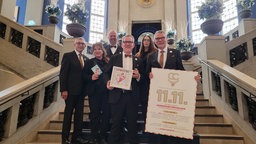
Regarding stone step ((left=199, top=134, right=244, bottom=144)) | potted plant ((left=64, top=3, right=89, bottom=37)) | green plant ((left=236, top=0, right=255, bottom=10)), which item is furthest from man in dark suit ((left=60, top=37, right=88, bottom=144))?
green plant ((left=236, top=0, right=255, bottom=10))

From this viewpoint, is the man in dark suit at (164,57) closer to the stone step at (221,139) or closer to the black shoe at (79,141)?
the stone step at (221,139)

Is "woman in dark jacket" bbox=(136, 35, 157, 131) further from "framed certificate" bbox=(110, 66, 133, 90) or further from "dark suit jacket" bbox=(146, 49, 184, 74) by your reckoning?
"framed certificate" bbox=(110, 66, 133, 90)

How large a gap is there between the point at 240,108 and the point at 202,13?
2387 millimetres

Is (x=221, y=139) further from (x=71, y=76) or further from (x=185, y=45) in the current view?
(x=185, y=45)

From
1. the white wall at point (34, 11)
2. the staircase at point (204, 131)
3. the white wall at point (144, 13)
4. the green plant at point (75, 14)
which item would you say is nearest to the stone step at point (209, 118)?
the staircase at point (204, 131)

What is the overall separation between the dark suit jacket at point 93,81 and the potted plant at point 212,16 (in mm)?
2622

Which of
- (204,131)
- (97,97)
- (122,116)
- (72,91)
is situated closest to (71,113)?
(72,91)

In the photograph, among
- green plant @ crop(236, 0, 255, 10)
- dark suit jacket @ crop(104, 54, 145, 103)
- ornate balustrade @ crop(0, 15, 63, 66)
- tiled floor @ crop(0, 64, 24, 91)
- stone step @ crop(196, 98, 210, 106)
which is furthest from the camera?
green plant @ crop(236, 0, 255, 10)

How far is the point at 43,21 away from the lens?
11898mm

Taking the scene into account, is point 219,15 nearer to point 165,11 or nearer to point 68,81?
point 68,81

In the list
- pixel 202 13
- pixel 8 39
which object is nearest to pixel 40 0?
pixel 8 39

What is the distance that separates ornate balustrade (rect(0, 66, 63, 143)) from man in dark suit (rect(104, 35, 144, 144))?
1.29 meters

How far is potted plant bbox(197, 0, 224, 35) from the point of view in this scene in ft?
17.4

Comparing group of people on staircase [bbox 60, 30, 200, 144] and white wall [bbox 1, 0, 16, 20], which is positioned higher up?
white wall [bbox 1, 0, 16, 20]
